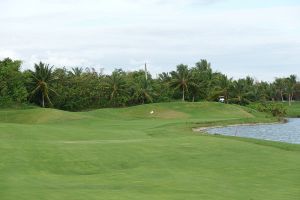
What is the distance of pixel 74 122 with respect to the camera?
57.4 meters

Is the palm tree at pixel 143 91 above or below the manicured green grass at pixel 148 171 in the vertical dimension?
above

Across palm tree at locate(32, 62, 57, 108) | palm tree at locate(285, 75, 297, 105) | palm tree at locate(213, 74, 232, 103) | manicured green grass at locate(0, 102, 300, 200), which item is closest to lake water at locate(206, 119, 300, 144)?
manicured green grass at locate(0, 102, 300, 200)

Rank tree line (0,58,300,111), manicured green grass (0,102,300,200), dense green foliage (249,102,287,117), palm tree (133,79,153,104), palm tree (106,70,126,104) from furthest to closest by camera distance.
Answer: dense green foliage (249,102,287,117)
palm tree (133,79,153,104)
palm tree (106,70,126,104)
tree line (0,58,300,111)
manicured green grass (0,102,300,200)

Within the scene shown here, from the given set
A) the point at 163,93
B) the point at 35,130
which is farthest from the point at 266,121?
the point at 35,130

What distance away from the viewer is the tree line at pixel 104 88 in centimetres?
7681

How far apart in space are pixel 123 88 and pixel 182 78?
14.1 meters

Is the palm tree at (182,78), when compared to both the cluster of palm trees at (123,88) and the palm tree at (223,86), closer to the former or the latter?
the cluster of palm trees at (123,88)

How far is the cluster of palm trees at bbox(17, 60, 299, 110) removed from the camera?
8219 cm

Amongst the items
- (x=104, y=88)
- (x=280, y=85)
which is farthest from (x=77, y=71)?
(x=280, y=85)

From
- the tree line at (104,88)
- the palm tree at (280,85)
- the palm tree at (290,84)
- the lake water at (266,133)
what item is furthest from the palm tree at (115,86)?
the palm tree at (280,85)

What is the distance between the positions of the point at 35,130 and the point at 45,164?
16.7 metres

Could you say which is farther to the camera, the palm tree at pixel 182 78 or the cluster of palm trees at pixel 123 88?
the palm tree at pixel 182 78

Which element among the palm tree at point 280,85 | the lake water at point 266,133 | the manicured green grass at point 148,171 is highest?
the palm tree at point 280,85

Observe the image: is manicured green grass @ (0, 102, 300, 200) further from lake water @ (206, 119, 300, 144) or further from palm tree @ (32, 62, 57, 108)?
palm tree @ (32, 62, 57, 108)
